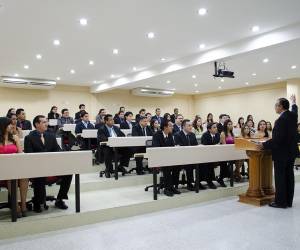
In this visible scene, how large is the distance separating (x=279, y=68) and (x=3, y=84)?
35.7 ft

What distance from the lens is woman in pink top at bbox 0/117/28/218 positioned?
344 centimetres

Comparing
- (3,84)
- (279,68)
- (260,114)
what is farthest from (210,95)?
(3,84)

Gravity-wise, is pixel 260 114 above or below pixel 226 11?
below

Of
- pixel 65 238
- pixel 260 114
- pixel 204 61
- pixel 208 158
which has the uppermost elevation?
pixel 204 61

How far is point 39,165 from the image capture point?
3338 millimetres

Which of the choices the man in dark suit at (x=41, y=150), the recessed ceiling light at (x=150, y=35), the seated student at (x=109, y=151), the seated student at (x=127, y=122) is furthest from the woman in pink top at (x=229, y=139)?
the man in dark suit at (x=41, y=150)

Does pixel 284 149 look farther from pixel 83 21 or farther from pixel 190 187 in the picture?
pixel 83 21

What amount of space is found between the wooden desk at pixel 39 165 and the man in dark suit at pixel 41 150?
12.0 inches

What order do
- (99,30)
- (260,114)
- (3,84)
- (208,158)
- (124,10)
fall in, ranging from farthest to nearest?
(260,114) → (3,84) → (99,30) → (124,10) → (208,158)

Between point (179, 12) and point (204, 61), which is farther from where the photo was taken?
point (204, 61)

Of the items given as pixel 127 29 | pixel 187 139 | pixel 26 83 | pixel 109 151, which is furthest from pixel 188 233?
pixel 26 83

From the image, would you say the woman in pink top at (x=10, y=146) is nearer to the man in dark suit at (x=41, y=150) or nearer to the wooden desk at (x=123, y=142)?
the man in dark suit at (x=41, y=150)

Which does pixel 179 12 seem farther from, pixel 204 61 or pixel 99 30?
pixel 204 61

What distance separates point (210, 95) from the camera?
17469 millimetres
